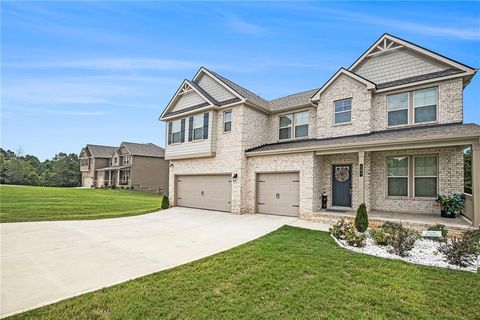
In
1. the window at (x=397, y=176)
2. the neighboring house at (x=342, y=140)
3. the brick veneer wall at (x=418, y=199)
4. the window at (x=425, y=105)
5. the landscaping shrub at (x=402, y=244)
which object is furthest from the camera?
the window at (x=397, y=176)

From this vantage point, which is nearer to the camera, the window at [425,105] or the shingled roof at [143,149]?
the window at [425,105]

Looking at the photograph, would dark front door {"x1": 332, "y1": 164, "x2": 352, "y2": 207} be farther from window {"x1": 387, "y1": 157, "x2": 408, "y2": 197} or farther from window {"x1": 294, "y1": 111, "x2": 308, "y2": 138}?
window {"x1": 294, "y1": 111, "x2": 308, "y2": 138}

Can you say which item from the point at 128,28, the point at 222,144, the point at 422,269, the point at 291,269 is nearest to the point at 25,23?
the point at 128,28

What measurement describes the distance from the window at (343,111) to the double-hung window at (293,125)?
1874 millimetres

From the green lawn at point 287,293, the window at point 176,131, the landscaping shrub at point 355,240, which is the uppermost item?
the window at point 176,131

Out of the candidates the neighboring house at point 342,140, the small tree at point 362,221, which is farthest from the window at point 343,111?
the small tree at point 362,221

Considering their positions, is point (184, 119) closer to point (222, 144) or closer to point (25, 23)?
point (222, 144)

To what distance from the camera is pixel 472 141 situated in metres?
7.81

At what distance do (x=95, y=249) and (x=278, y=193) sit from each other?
840 cm

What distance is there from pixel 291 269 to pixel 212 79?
1316 centimetres

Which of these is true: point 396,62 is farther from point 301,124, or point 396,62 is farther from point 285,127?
point 285,127

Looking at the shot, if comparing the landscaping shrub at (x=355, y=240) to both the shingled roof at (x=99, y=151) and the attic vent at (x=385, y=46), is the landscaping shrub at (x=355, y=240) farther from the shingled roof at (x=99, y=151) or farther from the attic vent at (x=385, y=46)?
the shingled roof at (x=99, y=151)

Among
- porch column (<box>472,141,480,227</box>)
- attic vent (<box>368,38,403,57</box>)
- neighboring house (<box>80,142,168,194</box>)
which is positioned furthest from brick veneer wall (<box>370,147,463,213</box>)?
neighboring house (<box>80,142,168,194</box>)

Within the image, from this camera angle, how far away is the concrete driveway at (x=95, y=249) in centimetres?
426
